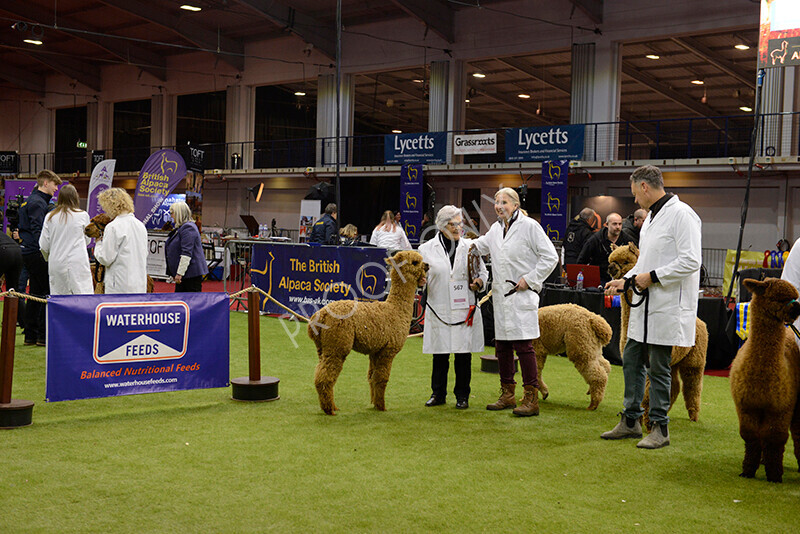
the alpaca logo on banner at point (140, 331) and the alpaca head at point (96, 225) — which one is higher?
the alpaca head at point (96, 225)

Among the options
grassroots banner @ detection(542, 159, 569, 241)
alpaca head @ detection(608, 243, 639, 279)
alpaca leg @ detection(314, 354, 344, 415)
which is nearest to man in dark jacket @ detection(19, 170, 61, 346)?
alpaca leg @ detection(314, 354, 344, 415)

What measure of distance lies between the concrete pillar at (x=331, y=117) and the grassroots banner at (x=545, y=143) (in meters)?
6.57

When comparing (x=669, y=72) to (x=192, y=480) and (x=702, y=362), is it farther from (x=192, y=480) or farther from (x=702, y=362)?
(x=192, y=480)

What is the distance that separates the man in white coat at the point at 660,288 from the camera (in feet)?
15.3

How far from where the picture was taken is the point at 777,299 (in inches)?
160

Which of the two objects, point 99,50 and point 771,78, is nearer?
point 771,78

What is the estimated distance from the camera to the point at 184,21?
2419cm

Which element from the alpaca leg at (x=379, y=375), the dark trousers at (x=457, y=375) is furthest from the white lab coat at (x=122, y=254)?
the dark trousers at (x=457, y=375)

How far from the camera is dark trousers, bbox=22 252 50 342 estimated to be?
26.5 ft

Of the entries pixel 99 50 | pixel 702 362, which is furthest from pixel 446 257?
pixel 99 50

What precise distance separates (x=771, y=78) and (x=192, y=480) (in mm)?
16383

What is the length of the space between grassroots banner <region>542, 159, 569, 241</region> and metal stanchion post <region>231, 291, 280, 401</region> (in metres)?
13.1

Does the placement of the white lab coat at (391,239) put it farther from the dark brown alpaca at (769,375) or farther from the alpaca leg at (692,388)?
the dark brown alpaca at (769,375)

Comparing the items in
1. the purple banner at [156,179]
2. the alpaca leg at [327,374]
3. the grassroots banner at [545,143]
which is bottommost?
the alpaca leg at [327,374]
